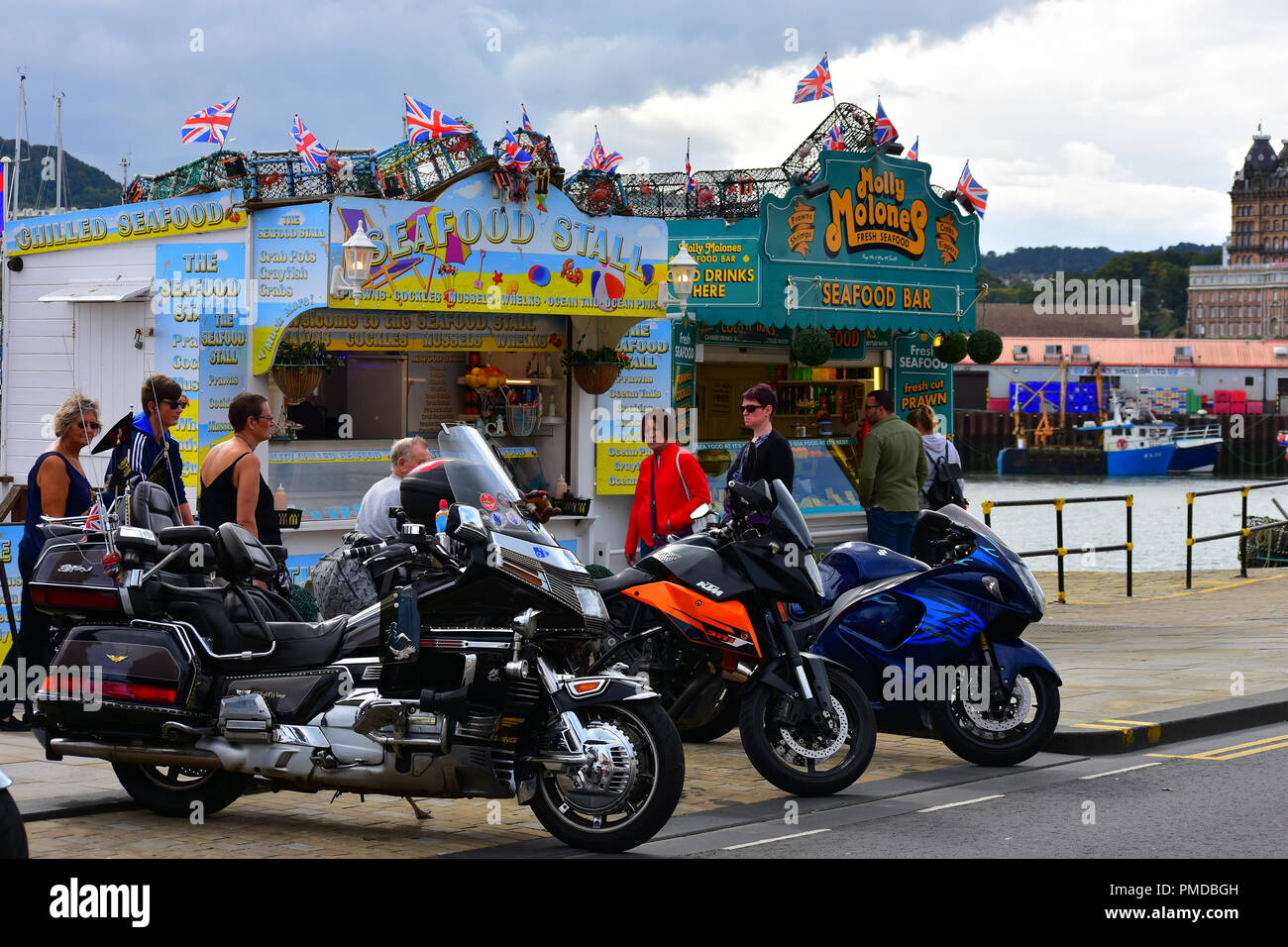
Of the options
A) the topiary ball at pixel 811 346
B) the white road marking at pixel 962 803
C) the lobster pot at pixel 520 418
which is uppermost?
the topiary ball at pixel 811 346

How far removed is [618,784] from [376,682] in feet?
3.56

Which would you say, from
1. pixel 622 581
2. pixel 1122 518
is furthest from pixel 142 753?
pixel 1122 518

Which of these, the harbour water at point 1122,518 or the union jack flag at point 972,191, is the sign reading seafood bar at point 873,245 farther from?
the harbour water at point 1122,518

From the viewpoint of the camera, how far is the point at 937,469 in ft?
43.2

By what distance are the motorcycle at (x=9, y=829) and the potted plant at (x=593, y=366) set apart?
11922 mm

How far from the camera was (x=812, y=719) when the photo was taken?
7.72 m

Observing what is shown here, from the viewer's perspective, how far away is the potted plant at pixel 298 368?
1366 cm

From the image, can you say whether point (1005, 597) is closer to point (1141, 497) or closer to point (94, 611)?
point (94, 611)

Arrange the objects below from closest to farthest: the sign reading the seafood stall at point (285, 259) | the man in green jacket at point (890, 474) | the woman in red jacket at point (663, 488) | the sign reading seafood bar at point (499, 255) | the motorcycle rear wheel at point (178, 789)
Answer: the motorcycle rear wheel at point (178, 789) < the woman in red jacket at point (663, 488) < the man in green jacket at point (890, 474) < the sign reading the seafood stall at point (285, 259) < the sign reading seafood bar at point (499, 255)

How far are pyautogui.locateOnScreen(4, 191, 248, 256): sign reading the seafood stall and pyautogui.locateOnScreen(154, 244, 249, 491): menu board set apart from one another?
0.24m

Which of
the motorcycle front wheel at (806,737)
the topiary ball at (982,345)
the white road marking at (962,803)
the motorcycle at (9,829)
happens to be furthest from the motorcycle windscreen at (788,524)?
the topiary ball at (982,345)

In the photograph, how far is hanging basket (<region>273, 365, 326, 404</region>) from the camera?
13672mm

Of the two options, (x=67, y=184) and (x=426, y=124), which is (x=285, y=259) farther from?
(x=67, y=184)

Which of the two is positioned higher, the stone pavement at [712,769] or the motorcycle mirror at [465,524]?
the motorcycle mirror at [465,524]
